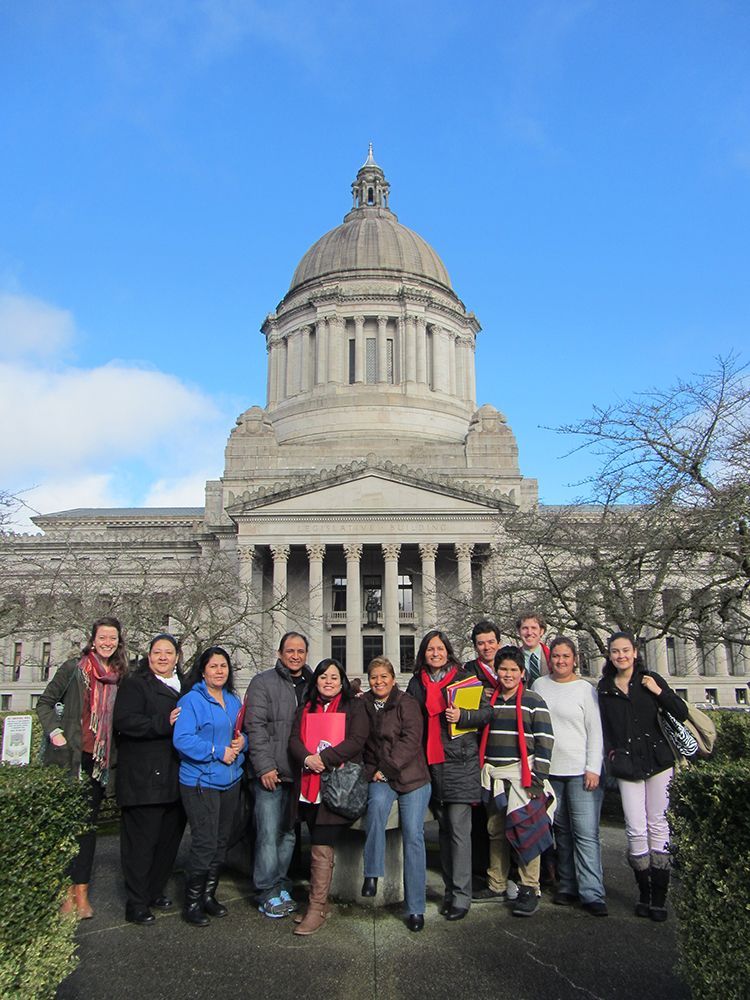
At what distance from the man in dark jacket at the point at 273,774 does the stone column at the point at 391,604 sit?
106 feet

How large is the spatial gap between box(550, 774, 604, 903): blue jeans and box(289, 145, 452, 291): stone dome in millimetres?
57007

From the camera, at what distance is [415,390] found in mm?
57062

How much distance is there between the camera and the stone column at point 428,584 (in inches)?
1476

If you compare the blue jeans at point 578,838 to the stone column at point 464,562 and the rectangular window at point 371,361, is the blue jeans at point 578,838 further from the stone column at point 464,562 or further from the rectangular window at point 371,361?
the rectangular window at point 371,361

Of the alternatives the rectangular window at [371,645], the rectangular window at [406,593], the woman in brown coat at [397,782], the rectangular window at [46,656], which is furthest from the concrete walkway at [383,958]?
the rectangular window at [46,656]

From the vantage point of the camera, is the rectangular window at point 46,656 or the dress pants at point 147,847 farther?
the rectangular window at point 46,656

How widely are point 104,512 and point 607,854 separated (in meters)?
56.3

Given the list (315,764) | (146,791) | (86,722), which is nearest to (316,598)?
(86,722)

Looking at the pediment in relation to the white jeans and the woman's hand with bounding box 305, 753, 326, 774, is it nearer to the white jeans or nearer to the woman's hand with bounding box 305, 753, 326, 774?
the white jeans

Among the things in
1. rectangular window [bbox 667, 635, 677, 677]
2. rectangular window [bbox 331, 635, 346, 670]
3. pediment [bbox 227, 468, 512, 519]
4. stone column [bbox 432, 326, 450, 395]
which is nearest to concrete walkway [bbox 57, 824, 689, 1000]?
pediment [bbox 227, 468, 512, 519]

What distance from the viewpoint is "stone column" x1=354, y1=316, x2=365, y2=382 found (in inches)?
2307

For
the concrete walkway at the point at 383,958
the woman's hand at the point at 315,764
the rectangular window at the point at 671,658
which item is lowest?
the concrete walkway at the point at 383,958

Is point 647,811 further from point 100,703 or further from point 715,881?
point 100,703

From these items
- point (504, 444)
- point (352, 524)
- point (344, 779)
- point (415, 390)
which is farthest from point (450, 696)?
point (415, 390)
